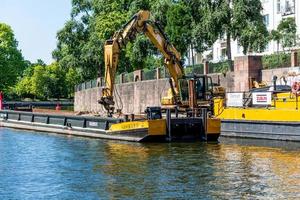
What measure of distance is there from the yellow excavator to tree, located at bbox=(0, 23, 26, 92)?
80672 millimetres

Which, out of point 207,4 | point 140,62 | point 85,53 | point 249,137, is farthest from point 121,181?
point 85,53

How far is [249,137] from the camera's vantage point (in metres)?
35.8

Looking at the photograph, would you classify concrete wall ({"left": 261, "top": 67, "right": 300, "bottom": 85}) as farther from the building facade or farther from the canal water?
the building facade

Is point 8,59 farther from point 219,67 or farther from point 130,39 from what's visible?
point 130,39

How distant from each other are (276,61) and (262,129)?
13.6m

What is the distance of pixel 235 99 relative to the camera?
38031 millimetres

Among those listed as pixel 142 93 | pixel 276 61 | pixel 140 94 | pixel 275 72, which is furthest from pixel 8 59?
pixel 275 72

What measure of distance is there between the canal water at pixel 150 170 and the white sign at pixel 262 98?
270 centimetres

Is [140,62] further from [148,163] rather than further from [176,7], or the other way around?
[148,163]

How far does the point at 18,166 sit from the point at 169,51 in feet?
57.8

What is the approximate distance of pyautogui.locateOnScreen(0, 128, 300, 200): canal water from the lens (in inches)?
787

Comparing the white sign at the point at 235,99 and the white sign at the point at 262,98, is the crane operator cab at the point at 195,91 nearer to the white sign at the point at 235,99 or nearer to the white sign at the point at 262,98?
the white sign at the point at 235,99

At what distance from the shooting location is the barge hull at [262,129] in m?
33.6

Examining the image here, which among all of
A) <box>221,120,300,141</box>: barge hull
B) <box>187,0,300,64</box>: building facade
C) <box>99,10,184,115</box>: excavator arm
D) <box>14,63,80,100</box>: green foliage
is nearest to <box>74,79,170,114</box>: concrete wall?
<box>187,0,300,64</box>: building facade
